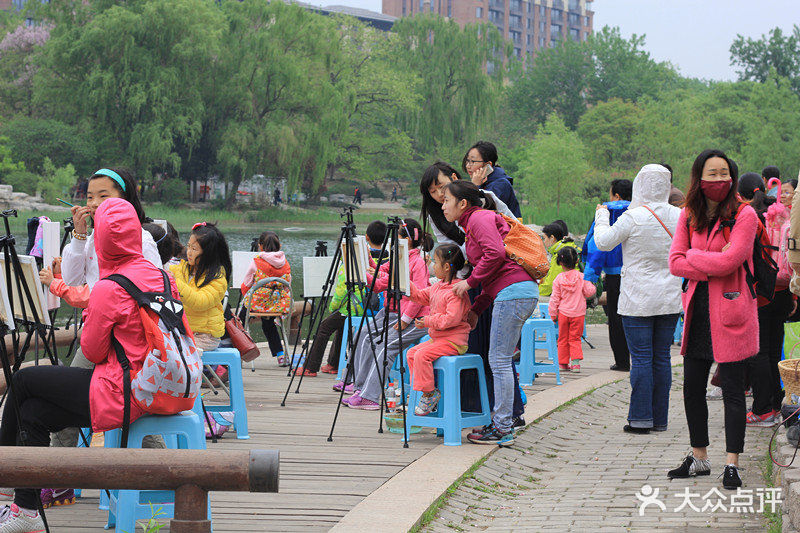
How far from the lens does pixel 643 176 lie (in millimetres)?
6758

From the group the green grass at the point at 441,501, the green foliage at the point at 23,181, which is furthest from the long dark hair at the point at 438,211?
the green foliage at the point at 23,181

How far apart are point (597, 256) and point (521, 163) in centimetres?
5084

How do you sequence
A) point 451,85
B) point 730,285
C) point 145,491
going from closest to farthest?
point 145,491 < point 730,285 < point 451,85

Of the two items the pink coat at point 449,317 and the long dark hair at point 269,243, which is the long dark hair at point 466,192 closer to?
the pink coat at point 449,317

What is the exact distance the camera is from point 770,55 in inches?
3068

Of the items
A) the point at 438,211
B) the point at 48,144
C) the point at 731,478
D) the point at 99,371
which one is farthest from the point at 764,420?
the point at 48,144

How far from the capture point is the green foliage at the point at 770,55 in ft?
252

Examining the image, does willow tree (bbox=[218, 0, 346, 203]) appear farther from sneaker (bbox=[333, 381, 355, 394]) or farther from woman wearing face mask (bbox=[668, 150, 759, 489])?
woman wearing face mask (bbox=[668, 150, 759, 489])

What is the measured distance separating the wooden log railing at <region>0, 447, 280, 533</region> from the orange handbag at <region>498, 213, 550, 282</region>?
2.90 metres

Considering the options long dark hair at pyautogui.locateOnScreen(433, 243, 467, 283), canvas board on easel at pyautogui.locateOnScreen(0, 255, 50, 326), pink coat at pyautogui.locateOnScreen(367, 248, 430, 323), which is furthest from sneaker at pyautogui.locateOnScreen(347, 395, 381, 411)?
canvas board on easel at pyautogui.locateOnScreen(0, 255, 50, 326)

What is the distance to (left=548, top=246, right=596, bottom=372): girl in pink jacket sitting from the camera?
9797 millimetres

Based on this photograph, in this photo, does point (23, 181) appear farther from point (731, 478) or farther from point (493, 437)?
point (731, 478)

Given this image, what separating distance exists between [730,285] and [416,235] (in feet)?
11.6

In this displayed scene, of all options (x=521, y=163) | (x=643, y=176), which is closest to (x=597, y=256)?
(x=643, y=176)
